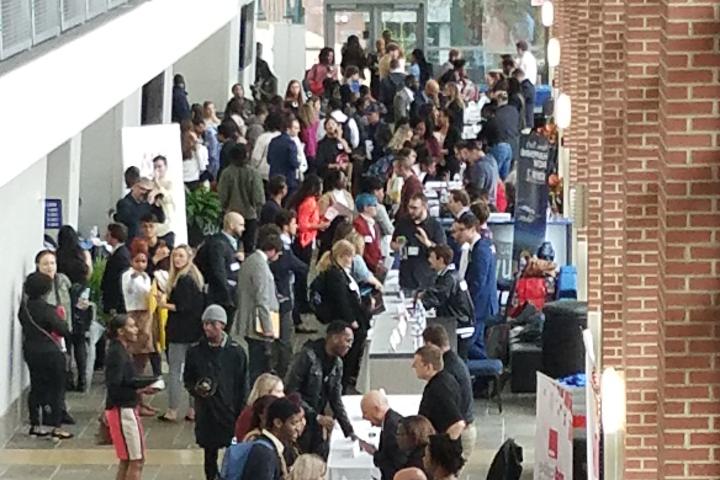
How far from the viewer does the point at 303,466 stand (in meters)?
10.7

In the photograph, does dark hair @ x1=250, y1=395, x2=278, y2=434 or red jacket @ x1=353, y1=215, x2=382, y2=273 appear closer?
dark hair @ x1=250, y1=395, x2=278, y2=434

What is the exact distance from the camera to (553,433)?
13.4 metres

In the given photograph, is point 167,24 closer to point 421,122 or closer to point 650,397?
point 421,122

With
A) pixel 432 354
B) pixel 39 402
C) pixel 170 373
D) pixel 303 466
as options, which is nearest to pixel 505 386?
pixel 170 373

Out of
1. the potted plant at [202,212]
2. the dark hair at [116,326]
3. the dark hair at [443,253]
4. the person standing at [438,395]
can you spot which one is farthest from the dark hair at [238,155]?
the person standing at [438,395]

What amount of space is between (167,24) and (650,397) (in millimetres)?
11561

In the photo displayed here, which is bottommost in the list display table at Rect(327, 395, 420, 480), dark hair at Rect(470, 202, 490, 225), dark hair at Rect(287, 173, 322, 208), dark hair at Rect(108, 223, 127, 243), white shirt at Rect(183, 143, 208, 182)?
display table at Rect(327, 395, 420, 480)

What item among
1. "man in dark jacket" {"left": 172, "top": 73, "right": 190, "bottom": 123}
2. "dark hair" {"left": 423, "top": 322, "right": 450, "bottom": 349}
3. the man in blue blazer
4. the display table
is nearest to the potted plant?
the man in blue blazer

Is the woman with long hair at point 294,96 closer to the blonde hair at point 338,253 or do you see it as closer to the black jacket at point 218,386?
the blonde hair at point 338,253

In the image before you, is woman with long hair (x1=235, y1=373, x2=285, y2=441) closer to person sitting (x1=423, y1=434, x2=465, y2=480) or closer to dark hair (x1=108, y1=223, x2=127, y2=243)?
person sitting (x1=423, y1=434, x2=465, y2=480)

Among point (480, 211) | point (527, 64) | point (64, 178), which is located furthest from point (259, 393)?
point (527, 64)

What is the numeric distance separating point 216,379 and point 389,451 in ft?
7.99

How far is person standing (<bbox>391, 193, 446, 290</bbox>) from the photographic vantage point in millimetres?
18781

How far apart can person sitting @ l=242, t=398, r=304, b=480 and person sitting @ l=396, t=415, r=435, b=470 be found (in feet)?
2.14
